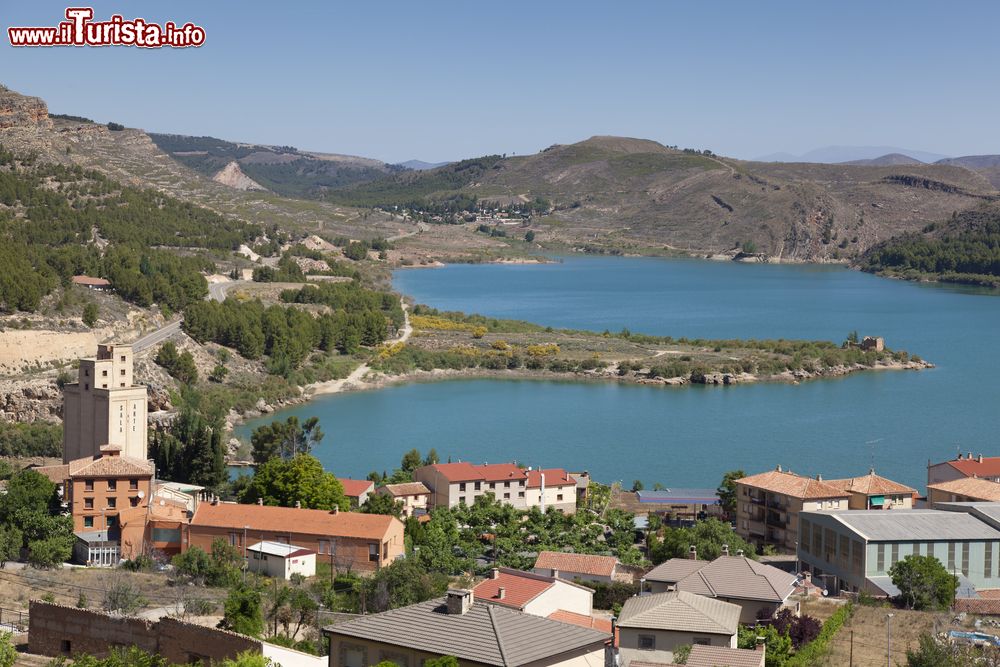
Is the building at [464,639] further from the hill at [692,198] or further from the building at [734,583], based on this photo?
the hill at [692,198]

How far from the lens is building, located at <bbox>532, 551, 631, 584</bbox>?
16625mm

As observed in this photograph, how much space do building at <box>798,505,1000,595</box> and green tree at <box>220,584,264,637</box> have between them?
24.9 feet

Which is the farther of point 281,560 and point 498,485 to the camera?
point 498,485

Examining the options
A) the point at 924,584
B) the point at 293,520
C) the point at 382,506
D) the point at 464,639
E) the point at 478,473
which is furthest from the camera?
the point at 478,473

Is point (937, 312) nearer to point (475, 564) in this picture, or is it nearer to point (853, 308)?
point (853, 308)

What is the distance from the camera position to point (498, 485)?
2241 centimetres

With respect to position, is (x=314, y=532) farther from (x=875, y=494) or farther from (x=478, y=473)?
(x=875, y=494)

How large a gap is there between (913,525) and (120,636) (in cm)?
1028

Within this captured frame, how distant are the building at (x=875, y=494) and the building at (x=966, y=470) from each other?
5.85 feet

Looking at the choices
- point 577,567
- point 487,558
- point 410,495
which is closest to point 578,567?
point 577,567

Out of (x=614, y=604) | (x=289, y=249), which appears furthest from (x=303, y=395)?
(x=289, y=249)

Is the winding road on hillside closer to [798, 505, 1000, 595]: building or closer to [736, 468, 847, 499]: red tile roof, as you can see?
[736, 468, 847, 499]: red tile roof

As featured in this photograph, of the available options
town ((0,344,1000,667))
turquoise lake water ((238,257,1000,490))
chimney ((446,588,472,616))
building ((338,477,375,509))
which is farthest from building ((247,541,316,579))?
turquoise lake water ((238,257,1000,490))

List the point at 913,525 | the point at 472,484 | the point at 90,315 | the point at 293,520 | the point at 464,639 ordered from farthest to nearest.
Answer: the point at 90,315
the point at 472,484
the point at 293,520
the point at 913,525
the point at 464,639
